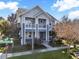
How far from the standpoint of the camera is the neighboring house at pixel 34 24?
2048 cm

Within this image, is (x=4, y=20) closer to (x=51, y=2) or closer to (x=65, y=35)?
(x=65, y=35)

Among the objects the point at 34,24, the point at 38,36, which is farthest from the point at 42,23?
the point at 38,36

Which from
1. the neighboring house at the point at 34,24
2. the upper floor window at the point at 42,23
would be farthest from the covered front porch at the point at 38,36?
the upper floor window at the point at 42,23

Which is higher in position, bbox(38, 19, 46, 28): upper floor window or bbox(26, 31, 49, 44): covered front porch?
bbox(38, 19, 46, 28): upper floor window

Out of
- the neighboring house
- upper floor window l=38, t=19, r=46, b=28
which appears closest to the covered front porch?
the neighboring house

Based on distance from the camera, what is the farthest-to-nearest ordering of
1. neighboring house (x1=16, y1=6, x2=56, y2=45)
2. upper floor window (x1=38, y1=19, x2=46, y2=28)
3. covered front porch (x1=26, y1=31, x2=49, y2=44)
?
A: upper floor window (x1=38, y1=19, x2=46, y2=28)
covered front porch (x1=26, y1=31, x2=49, y2=44)
neighboring house (x1=16, y1=6, x2=56, y2=45)

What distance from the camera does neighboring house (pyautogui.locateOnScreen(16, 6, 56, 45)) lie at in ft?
67.2

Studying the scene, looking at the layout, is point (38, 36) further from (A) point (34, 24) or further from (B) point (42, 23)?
(B) point (42, 23)

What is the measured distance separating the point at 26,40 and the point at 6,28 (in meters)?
2.37

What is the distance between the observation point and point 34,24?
21.2 metres

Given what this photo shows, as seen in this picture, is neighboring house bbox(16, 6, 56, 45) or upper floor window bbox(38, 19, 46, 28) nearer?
neighboring house bbox(16, 6, 56, 45)

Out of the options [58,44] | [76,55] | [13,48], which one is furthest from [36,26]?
[76,55]

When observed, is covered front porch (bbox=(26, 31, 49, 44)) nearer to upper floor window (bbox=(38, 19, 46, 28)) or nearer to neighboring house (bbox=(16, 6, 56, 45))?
neighboring house (bbox=(16, 6, 56, 45))

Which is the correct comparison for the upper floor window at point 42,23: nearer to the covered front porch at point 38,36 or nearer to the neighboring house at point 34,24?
the neighboring house at point 34,24
